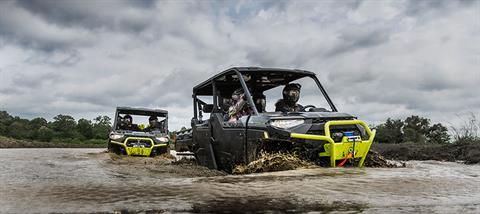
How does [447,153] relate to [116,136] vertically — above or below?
below

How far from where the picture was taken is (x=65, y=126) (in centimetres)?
5194

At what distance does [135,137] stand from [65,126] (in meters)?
40.9

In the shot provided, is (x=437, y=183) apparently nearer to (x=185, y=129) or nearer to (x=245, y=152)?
(x=245, y=152)

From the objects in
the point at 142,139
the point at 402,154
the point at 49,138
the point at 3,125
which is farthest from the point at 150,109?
the point at 3,125

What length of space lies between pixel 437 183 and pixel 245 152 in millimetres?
2932

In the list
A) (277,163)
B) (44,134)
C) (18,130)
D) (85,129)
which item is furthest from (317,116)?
(85,129)

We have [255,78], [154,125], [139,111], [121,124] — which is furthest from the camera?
[154,125]

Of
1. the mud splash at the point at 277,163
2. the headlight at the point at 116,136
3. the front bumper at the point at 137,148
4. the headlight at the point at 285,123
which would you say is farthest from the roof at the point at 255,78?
the headlight at the point at 116,136

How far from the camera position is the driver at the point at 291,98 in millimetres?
8328

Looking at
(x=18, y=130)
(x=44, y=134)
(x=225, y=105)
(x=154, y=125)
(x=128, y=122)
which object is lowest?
(x=225, y=105)

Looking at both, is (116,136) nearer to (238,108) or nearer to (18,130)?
(238,108)

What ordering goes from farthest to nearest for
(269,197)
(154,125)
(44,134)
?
(44,134), (154,125), (269,197)

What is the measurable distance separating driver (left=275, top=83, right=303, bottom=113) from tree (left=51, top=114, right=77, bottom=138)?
149 ft

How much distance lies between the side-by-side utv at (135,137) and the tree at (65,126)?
3563 cm
